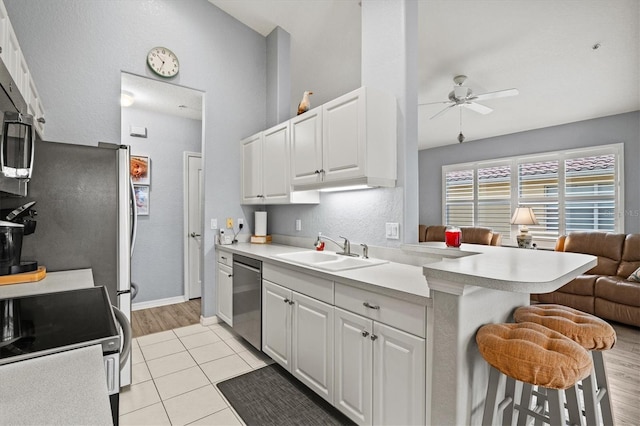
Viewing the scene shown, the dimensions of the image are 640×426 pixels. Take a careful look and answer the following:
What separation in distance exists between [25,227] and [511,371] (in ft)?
8.03

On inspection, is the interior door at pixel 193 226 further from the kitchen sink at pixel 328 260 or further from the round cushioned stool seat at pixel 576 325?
the round cushioned stool seat at pixel 576 325

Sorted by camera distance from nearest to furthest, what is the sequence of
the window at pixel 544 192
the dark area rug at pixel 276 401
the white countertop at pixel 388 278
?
the white countertop at pixel 388 278 < the dark area rug at pixel 276 401 < the window at pixel 544 192

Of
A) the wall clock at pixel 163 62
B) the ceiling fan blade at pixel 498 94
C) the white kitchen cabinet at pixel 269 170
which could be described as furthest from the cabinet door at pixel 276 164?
the ceiling fan blade at pixel 498 94

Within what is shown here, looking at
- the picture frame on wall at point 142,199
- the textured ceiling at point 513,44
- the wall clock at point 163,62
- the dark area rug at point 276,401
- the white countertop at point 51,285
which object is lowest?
the dark area rug at point 276,401

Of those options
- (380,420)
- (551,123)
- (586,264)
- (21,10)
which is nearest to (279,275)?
(380,420)

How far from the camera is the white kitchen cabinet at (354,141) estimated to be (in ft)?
6.78

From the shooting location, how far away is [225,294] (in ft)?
10.6

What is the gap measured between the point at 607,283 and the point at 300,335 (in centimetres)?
376

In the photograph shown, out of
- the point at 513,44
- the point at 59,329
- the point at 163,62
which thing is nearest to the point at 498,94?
the point at 513,44

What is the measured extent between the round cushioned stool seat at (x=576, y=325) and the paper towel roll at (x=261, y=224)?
8.78ft

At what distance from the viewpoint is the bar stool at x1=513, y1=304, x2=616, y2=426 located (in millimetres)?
1237

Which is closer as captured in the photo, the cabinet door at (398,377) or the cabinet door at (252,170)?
the cabinet door at (398,377)

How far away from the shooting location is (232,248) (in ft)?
10.1

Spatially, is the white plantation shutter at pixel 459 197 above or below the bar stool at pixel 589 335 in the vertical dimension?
above
